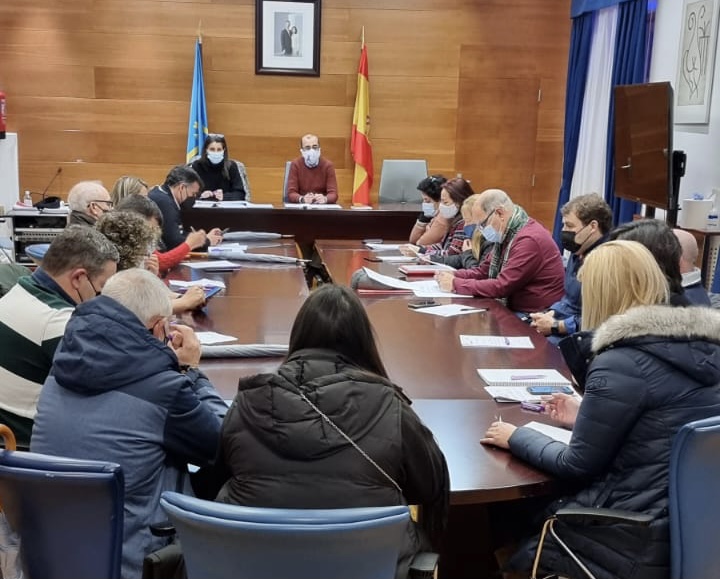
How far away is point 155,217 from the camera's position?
379 cm

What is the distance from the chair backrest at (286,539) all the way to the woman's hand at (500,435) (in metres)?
0.65

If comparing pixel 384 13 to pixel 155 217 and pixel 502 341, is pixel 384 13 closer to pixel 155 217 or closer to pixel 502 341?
pixel 155 217

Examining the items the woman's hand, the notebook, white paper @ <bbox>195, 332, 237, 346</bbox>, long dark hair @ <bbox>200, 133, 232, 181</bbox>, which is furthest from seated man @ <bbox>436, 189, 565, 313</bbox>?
long dark hair @ <bbox>200, 133, 232, 181</bbox>

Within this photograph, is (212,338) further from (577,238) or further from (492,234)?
Answer: (492,234)

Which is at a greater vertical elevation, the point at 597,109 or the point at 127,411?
the point at 597,109

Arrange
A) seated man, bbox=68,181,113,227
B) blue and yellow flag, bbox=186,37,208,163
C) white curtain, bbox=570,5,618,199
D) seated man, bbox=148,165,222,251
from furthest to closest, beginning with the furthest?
blue and yellow flag, bbox=186,37,208,163
white curtain, bbox=570,5,618,199
seated man, bbox=148,165,222,251
seated man, bbox=68,181,113,227

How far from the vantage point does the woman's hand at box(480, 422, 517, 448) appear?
202cm

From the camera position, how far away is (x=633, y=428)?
187cm

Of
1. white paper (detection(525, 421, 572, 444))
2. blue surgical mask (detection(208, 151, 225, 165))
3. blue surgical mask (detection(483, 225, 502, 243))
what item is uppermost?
blue surgical mask (detection(208, 151, 225, 165))

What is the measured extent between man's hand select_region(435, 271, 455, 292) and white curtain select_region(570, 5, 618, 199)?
11.5 ft

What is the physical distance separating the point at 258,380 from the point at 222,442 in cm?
17

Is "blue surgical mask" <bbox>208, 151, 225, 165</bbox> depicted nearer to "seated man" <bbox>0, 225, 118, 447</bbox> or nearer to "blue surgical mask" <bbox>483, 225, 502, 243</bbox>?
"blue surgical mask" <bbox>483, 225, 502, 243</bbox>

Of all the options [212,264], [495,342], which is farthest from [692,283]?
[212,264]

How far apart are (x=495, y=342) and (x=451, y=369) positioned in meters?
0.44
